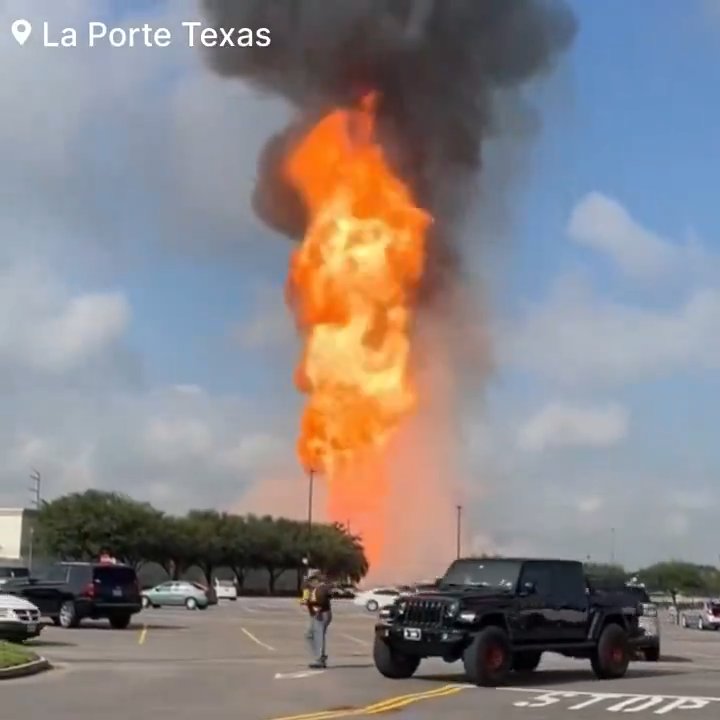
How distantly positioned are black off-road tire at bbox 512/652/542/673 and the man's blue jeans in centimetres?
333

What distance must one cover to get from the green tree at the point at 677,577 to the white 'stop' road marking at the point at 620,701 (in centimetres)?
14515

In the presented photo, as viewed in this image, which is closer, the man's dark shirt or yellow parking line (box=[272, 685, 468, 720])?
yellow parking line (box=[272, 685, 468, 720])

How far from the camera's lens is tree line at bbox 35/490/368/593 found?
318ft

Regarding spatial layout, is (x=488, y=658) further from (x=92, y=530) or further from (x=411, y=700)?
(x=92, y=530)

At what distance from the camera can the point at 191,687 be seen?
1920 centimetres

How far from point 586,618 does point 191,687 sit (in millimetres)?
7211

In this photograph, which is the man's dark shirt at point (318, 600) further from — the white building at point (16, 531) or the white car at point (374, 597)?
the white building at point (16, 531)

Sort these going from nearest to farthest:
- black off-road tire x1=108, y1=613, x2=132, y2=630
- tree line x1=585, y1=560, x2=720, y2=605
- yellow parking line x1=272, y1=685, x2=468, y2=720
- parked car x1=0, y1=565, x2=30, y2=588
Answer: yellow parking line x1=272, y1=685, x2=468, y2=720
black off-road tire x1=108, y1=613, x2=132, y2=630
parked car x1=0, y1=565, x2=30, y2=588
tree line x1=585, y1=560, x2=720, y2=605

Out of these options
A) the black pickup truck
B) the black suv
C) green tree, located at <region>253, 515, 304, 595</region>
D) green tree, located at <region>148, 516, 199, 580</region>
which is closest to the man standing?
the black pickup truck

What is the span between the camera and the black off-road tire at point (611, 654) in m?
22.6

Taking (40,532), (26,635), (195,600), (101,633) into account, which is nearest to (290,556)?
(40,532)

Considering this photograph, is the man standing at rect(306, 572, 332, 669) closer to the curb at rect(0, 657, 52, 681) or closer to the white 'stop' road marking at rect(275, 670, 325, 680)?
the white 'stop' road marking at rect(275, 670, 325, 680)

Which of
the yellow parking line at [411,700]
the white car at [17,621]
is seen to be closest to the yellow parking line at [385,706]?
the yellow parking line at [411,700]

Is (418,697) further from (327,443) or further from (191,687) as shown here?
(327,443)
